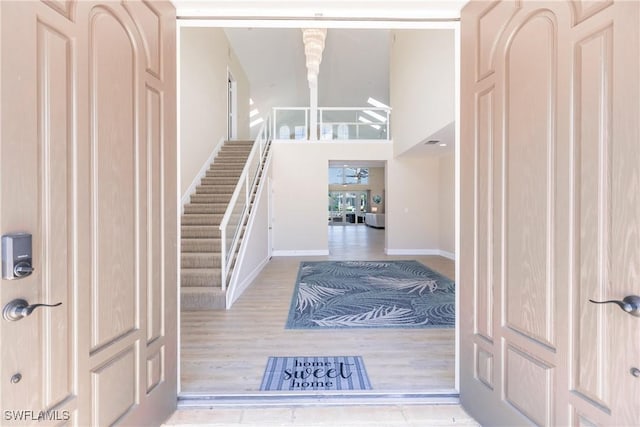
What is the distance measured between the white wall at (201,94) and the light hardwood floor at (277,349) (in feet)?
10.6

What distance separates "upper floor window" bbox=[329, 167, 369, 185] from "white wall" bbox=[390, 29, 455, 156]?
475 inches

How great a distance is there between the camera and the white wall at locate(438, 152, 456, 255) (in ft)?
24.8

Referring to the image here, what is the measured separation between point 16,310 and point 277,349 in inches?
84.0

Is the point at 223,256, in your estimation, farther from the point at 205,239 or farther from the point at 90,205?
the point at 90,205

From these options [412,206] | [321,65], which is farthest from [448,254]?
[321,65]

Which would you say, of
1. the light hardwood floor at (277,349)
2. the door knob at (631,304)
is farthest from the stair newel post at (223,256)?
the door knob at (631,304)

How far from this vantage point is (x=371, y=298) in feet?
14.5

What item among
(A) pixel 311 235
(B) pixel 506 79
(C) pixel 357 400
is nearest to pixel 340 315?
(C) pixel 357 400

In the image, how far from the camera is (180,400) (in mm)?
1979

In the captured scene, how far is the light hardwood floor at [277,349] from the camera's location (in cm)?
223

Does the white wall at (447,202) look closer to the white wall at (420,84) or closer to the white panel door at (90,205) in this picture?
the white wall at (420,84)

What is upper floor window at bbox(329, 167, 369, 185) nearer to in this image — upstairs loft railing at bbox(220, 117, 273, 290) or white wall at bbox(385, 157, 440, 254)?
white wall at bbox(385, 157, 440, 254)

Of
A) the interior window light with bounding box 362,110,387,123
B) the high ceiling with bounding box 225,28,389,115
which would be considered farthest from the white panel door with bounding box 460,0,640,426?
the high ceiling with bounding box 225,28,389,115

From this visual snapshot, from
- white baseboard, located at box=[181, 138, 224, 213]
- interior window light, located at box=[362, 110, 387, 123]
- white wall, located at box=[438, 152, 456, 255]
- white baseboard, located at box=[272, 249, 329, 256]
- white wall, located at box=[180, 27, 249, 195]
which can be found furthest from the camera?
interior window light, located at box=[362, 110, 387, 123]
